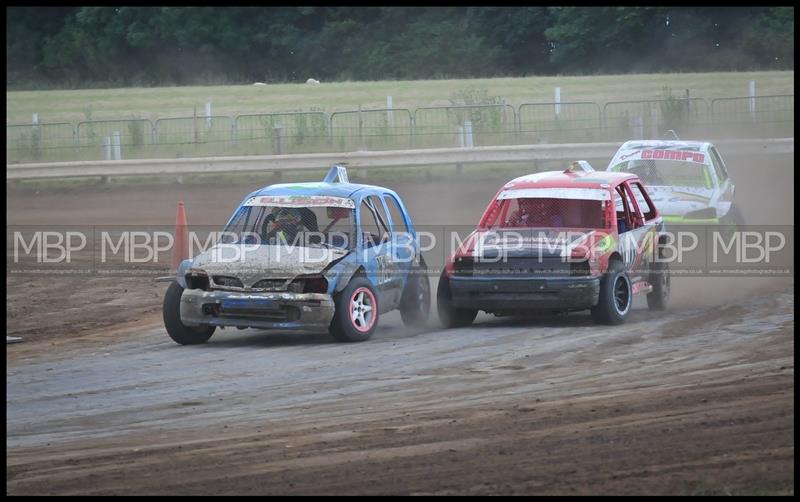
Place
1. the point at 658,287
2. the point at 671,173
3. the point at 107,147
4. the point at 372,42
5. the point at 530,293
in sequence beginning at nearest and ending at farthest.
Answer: the point at 530,293
the point at 658,287
the point at 671,173
the point at 107,147
the point at 372,42

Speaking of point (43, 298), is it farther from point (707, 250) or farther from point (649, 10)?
point (649, 10)

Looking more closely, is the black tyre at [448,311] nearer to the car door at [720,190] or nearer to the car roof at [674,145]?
the car door at [720,190]

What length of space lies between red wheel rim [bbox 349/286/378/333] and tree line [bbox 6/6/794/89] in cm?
3606

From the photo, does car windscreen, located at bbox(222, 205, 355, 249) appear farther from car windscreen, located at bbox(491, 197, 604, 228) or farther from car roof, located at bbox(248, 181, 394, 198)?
car windscreen, located at bbox(491, 197, 604, 228)

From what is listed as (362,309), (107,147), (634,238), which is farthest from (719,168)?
(107,147)

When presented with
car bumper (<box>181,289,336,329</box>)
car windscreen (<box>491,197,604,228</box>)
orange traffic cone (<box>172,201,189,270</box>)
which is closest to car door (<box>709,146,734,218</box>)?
car windscreen (<box>491,197,604,228</box>)

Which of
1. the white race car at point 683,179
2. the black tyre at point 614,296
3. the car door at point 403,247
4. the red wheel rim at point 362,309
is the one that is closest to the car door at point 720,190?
the white race car at point 683,179

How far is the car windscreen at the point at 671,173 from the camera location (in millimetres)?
17641

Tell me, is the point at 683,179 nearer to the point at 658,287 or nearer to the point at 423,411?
the point at 658,287

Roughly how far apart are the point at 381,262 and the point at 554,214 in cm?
200

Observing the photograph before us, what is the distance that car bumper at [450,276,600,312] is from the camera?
41.4ft

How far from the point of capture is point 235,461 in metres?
8.05

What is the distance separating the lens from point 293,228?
42.4ft

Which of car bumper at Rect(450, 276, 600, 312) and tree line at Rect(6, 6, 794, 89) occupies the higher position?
tree line at Rect(6, 6, 794, 89)
